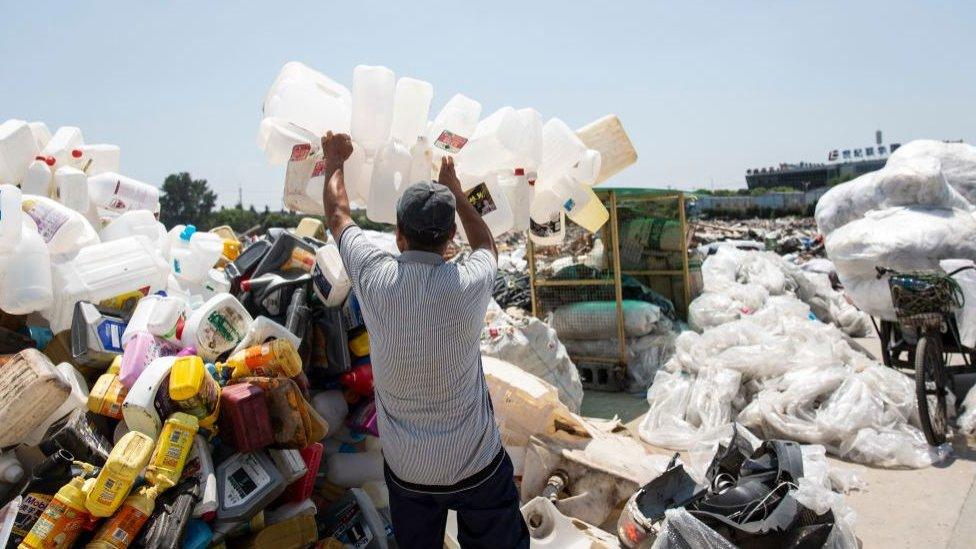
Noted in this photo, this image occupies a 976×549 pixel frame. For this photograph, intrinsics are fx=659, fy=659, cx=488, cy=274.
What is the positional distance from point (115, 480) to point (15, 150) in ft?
6.69

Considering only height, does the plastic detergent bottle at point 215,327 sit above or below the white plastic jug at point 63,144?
below

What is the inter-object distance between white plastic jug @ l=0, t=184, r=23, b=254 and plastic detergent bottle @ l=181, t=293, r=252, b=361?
69 centimetres

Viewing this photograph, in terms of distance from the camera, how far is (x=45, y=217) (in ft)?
9.20

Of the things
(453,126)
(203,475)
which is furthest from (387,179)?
(203,475)

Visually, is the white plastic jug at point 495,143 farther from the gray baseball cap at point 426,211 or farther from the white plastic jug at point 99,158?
the white plastic jug at point 99,158

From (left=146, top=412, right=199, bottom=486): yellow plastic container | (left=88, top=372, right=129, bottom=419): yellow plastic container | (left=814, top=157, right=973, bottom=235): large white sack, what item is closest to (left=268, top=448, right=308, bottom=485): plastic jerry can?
(left=146, top=412, right=199, bottom=486): yellow plastic container

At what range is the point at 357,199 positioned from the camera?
2.73 metres

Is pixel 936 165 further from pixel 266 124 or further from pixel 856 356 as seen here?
pixel 266 124

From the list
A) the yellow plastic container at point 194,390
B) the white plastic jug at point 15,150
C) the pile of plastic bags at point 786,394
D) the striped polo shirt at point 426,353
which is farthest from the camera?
the pile of plastic bags at point 786,394

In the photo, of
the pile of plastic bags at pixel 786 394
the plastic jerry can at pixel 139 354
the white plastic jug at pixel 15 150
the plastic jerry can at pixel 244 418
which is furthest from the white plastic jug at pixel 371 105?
the pile of plastic bags at pixel 786 394

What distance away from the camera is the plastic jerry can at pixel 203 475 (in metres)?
2.22

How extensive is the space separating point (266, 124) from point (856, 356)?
455cm

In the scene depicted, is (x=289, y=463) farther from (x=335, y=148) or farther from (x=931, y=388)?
(x=931, y=388)

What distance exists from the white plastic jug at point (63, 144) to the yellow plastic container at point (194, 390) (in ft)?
5.93
